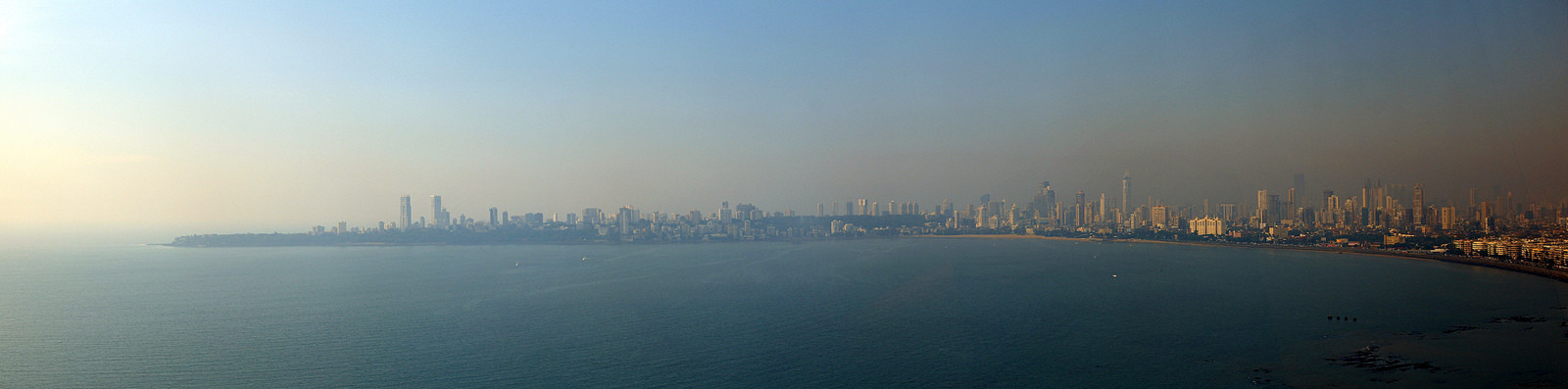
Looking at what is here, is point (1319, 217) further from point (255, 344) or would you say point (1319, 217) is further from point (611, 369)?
point (255, 344)

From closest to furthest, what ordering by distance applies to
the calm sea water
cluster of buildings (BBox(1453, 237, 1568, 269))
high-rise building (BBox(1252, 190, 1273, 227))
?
the calm sea water → cluster of buildings (BBox(1453, 237, 1568, 269)) → high-rise building (BBox(1252, 190, 1273, 227))

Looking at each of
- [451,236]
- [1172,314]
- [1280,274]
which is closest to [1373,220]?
[1280,274]

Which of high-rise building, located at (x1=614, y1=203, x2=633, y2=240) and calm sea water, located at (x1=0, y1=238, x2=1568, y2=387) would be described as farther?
high-rise building, located at (x1=614, y1=203, x2=633, y2=240)

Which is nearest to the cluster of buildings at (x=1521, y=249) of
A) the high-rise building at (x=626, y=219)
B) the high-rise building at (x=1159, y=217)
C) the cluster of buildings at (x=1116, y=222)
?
the cluster of buildings at (x=1116, y=222)

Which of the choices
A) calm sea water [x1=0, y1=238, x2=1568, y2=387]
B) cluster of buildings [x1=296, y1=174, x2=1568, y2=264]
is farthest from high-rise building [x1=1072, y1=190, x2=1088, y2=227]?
calm sea water [x1=0, y1=238, x2=1568, y2=387]

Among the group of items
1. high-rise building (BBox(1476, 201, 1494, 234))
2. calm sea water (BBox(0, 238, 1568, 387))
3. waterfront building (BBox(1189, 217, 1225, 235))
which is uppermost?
high-rise building (BBox(1476, 201, 1494, 234))

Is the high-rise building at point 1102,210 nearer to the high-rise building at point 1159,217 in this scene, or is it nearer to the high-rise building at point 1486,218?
the high-rise building at point 1159,217

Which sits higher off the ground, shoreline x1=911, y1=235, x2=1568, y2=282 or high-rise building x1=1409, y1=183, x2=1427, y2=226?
high-rise building x1=1409, y1=183, x2=1427, y2=226

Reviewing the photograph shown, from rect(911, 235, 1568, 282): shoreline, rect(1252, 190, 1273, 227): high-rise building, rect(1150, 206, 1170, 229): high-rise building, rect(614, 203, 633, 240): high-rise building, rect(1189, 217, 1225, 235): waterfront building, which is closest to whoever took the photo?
rect(911, 235, 1568, 282): shoreline

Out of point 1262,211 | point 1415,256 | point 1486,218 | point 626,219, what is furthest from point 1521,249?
point 626,219

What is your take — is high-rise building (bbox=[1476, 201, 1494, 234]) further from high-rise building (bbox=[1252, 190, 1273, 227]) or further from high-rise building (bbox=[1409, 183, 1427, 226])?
high-rise building (bbox=[1252, 190, 1273, 227])
